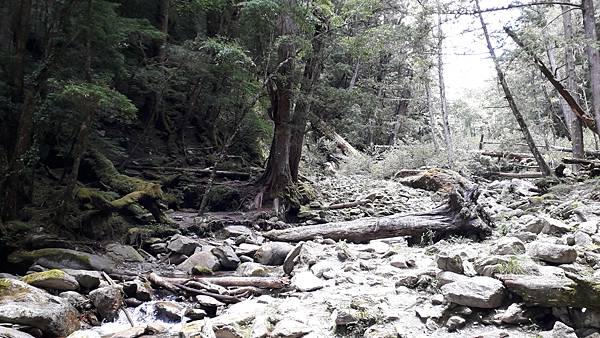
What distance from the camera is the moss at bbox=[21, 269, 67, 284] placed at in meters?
4.63

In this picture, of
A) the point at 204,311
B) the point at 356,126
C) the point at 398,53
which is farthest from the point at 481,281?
the point at 356,126

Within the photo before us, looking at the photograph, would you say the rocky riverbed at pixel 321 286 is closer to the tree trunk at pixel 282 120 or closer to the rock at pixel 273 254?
the rock at pixel 273 254

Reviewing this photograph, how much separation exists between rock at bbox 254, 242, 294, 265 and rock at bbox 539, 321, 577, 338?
414 cm

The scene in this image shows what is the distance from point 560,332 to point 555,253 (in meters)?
1.18

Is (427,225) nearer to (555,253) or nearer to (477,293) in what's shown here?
(555,253)

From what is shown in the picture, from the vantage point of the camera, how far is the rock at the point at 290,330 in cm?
339

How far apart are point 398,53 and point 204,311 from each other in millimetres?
10918

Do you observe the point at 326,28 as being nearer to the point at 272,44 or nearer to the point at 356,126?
the point at 272,44

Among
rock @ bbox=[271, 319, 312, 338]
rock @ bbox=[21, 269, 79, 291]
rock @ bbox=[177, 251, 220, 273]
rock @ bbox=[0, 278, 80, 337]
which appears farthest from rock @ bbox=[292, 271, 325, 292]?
rock @ bbox=[21, 269, 79, 291]

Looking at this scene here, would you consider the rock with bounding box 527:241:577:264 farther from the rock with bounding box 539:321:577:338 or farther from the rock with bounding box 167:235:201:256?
the rock with bounding box 167:235:201:256

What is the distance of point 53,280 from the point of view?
186 inches

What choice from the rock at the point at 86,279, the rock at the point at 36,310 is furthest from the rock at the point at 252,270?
the rock at the point at 36,310

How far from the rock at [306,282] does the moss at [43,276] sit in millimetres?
2607

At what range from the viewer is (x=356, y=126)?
20.9 m
